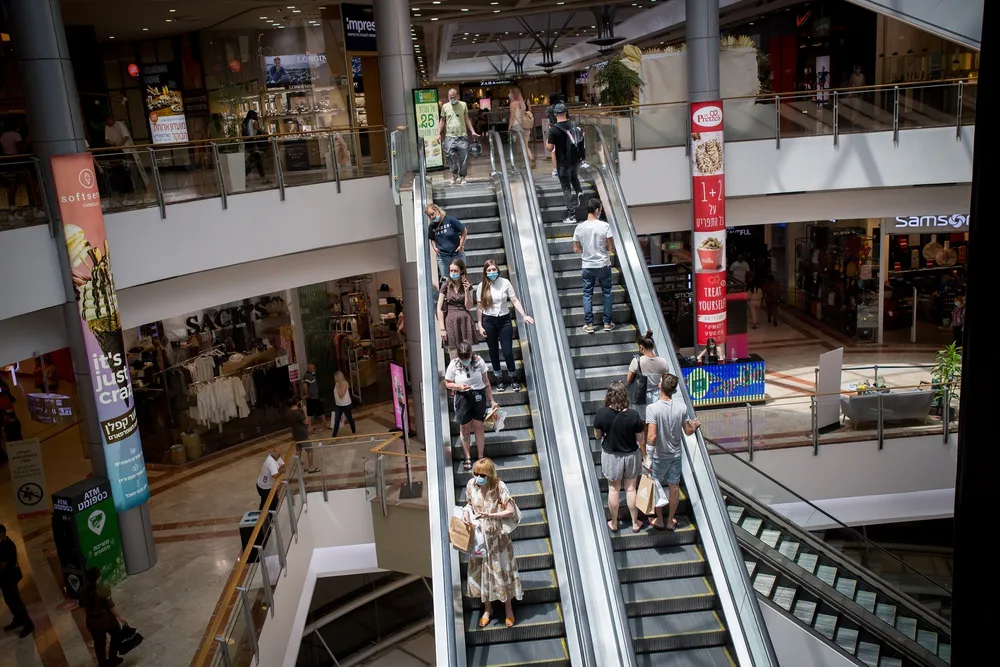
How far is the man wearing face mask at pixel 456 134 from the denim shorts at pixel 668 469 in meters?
6.45

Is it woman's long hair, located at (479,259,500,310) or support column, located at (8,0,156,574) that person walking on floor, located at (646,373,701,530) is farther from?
support column, located at (8,0,156,574)

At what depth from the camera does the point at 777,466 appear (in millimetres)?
13297

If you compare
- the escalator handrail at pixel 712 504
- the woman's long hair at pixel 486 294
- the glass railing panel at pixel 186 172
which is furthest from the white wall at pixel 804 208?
the woman's long hair at pixel 486 294

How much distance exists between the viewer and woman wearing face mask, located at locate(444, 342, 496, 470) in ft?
25.4

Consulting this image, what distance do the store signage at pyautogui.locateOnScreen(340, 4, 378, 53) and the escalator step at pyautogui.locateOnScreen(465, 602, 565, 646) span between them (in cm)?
1315

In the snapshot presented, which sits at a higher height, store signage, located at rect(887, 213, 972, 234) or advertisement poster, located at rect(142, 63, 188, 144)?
advertisement poster, located at rect(142, 63, 188, 144)

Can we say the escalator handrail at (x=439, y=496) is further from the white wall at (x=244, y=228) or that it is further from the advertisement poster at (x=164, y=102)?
the advertisement poster at (x=164, y=102)

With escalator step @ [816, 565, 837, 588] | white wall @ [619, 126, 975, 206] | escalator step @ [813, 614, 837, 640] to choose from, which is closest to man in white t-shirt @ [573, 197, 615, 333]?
escalator step @ [816, 565, 837, 588]

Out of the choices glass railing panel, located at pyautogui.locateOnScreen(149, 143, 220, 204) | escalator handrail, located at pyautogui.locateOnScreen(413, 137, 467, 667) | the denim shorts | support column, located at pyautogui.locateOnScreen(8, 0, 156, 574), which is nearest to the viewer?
escalator handrail, located at pyautogui.locateOnScreen(413, 137, 467, 667)

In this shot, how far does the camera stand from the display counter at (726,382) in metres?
14.5

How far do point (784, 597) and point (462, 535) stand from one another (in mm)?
4341

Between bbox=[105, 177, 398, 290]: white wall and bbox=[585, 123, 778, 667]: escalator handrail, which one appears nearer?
bbox=[585, 123, 778, 667]: escalator handrail

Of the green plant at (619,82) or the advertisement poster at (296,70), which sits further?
the advertisement poster at (296,70)

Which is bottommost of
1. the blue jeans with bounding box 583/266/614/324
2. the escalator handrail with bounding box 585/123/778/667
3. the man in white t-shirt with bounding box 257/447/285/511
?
the man in white t-shirt with bounding box 257/447/285/511
